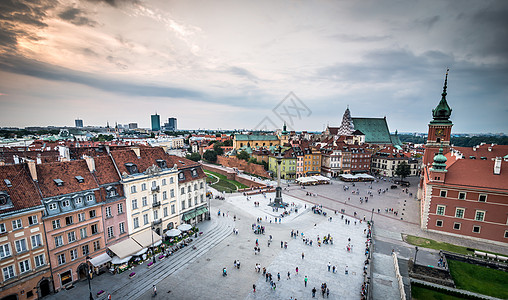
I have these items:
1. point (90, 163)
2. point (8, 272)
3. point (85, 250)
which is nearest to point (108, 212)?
point (85, 250)

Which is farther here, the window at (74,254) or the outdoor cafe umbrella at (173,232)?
the outdoor cafe umbrella at (173,232)

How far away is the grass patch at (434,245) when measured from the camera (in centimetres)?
3219

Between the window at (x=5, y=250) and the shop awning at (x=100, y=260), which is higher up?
the window at (x=5, y=250)

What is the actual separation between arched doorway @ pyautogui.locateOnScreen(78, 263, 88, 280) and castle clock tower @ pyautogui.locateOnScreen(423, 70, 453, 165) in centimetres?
6761

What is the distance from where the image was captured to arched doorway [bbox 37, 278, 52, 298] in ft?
71.6

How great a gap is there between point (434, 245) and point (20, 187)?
166 feet

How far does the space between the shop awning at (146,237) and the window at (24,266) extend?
9842 millimetres

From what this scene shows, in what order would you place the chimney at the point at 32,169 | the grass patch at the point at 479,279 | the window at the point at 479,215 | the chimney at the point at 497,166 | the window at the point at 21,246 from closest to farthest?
the window at the point at 21,246
the chimney at the point at 32,169
the grass patch at the point at 479,279
the window at the point at 479,215
the chimney at the point at 497,166

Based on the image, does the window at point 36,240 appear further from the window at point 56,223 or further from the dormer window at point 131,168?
the dormer window at point 131,168

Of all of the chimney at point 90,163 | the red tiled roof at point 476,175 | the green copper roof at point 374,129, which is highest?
the green copper roof at point 374,129

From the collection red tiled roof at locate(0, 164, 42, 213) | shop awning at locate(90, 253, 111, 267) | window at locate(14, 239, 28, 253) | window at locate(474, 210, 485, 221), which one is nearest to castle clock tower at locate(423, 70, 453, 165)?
window at locate(474, 210, 485, 221)

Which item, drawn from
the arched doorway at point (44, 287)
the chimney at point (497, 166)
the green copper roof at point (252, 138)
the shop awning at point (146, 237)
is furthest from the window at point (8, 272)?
the green copper roof at point (252, 138)

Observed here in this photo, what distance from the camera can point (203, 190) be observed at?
4081cm

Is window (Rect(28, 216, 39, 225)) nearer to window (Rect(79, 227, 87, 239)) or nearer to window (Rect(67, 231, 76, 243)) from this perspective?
window (Rect(67, 231, 76, 243))
